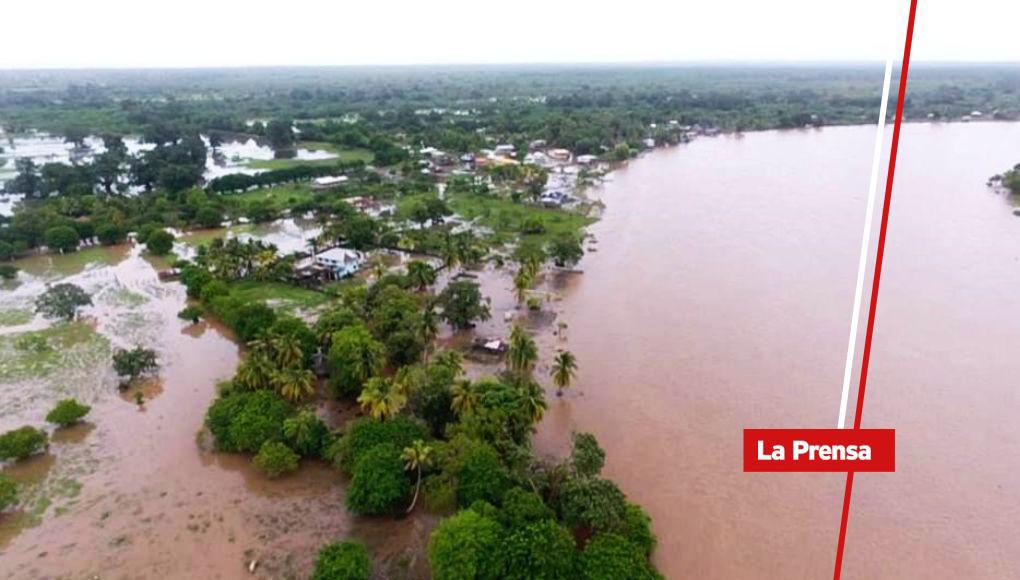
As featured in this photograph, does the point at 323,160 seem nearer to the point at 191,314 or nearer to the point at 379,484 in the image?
the point at 191,314

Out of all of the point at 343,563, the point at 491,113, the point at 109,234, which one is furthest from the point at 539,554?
the point at 491,113

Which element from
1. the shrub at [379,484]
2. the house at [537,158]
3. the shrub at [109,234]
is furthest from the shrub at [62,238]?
the house at [537,158]

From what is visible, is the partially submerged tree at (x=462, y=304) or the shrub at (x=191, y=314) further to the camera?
the shrub at (x=191, y=314)

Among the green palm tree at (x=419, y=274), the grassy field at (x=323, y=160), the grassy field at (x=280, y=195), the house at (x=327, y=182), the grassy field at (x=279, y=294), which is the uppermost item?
the grassy field at (x=323, y=160)

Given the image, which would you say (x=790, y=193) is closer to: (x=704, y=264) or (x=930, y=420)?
(x=704, y=264)

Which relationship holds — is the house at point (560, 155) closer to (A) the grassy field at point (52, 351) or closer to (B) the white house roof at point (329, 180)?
(B) the white house roof at point (329, 180)

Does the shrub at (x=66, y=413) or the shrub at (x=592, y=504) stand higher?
the shrub at (x=592, y=504)
